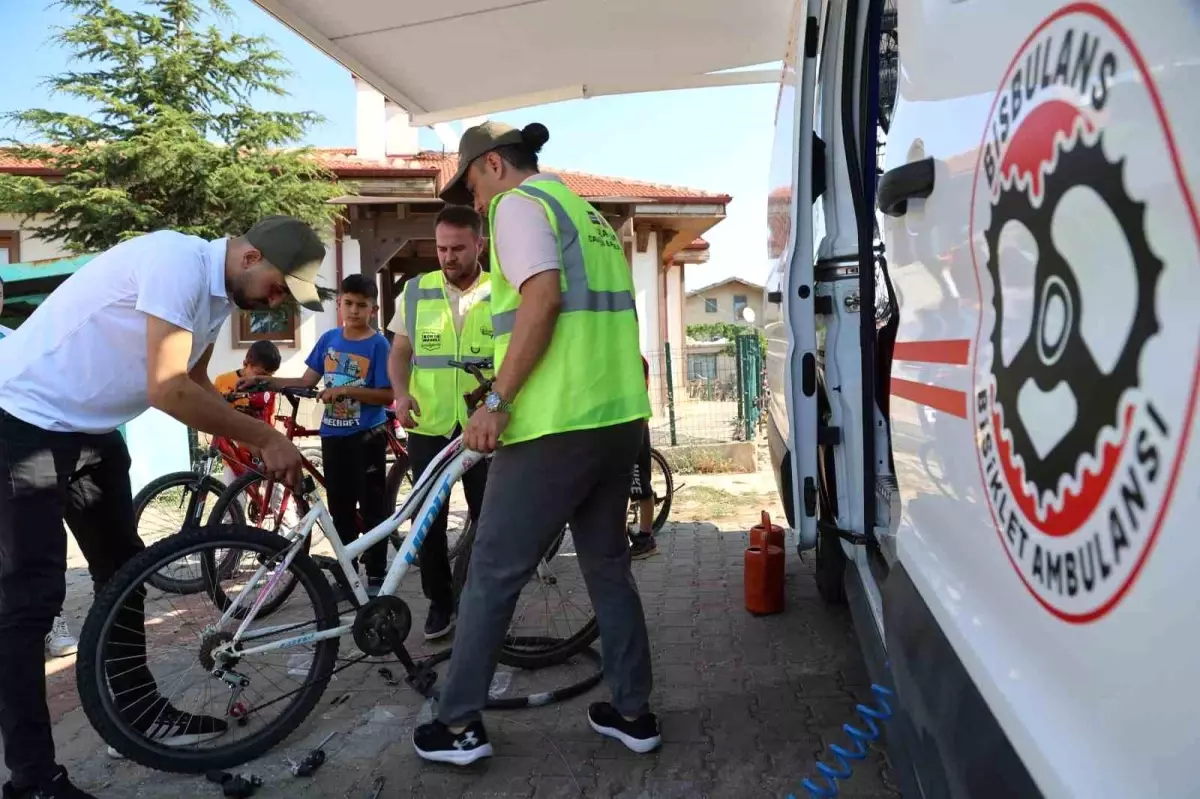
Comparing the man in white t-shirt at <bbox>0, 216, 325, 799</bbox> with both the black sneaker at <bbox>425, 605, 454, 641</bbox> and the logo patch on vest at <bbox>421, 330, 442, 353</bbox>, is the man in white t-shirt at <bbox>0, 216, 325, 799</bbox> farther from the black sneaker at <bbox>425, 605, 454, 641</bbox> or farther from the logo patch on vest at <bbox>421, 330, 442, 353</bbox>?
the black sneaker at <bbox>425, 605, 454, 641</bbox>

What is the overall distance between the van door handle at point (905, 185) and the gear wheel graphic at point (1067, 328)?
0.30 metres

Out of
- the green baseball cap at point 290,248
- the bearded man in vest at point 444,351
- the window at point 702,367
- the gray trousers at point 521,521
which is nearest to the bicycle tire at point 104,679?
the gray trousers at point 521,521

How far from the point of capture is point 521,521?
8.14ft

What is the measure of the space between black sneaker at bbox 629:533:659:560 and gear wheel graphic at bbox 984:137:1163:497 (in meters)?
4.41

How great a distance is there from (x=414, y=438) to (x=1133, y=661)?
338cm

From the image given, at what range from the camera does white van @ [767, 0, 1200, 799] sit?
2.31 ft

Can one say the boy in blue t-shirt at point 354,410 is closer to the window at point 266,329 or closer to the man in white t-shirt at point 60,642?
the man in white t-shirt at point 60,642

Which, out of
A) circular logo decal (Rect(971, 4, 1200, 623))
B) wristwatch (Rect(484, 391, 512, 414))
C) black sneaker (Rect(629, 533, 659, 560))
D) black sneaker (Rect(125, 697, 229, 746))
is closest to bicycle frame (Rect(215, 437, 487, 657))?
black sneaker (Rect(125, 697, 229, 746))

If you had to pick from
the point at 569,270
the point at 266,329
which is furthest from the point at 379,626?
the point at 266,329

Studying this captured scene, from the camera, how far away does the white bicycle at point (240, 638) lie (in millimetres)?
2602

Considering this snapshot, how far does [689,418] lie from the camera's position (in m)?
10.8

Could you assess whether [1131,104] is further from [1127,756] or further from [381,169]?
[381,169]

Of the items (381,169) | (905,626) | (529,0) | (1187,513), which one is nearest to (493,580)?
(905,626)

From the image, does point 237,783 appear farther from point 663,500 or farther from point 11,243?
point 11,243
